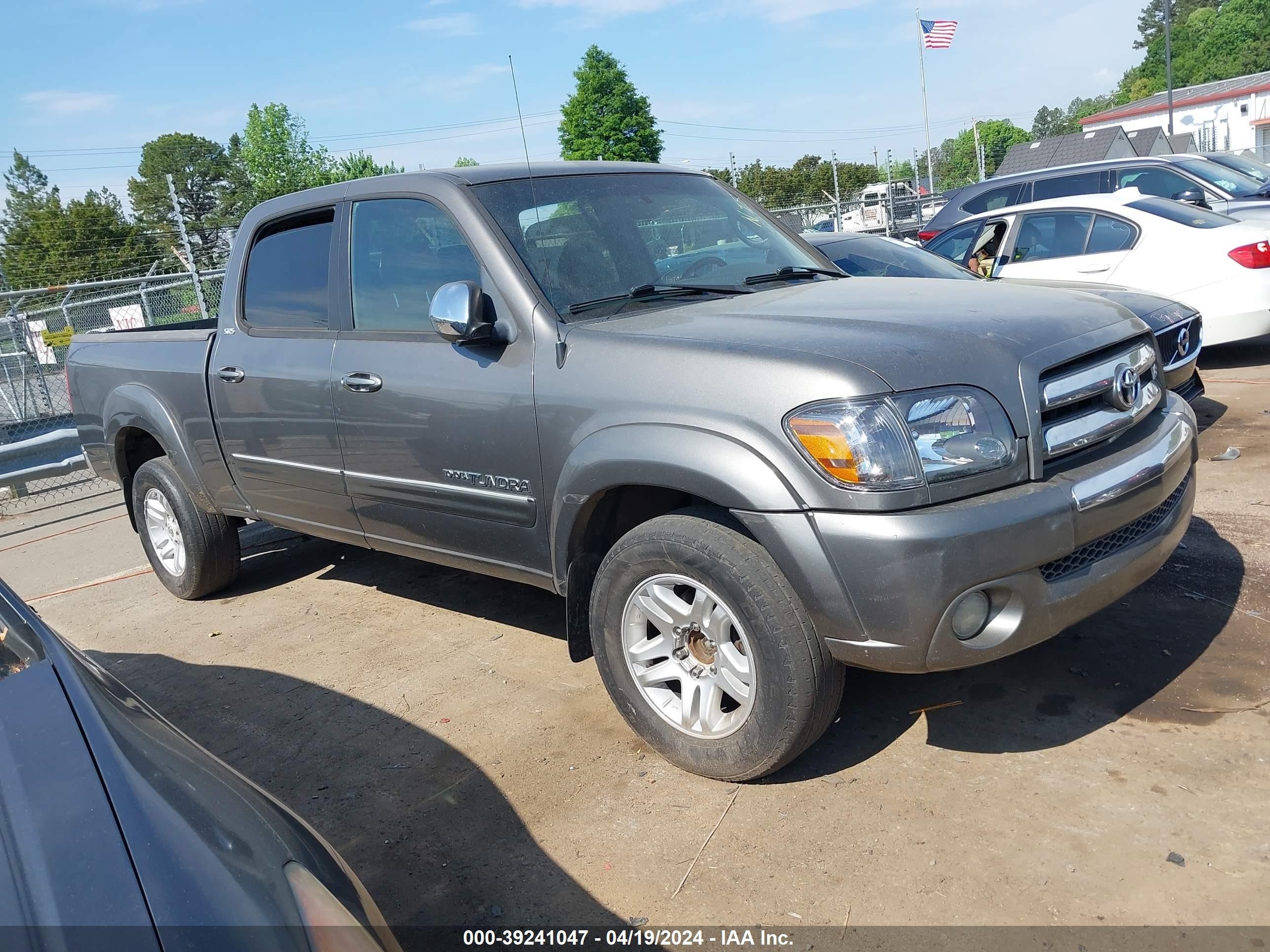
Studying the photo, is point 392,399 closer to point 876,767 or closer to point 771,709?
point 771,709

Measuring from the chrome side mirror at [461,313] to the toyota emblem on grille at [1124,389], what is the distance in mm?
1977

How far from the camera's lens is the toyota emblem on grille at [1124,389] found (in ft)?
9.75

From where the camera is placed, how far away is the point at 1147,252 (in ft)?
25.1

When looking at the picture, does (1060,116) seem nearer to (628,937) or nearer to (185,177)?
(185,177)

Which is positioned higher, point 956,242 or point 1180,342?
point 956,242

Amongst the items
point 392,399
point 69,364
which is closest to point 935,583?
point 392,399

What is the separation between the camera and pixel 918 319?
2.95m

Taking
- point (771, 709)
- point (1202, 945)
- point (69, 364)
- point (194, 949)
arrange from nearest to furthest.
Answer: point (194, 949) → point (1202, 945) → point (771, 709) → point (69, 364)

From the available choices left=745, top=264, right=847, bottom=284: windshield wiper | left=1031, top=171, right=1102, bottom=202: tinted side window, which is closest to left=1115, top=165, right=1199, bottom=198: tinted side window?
left=1031, top=171, right=1102, bottom=202: tinted side window

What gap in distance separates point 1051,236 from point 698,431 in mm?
6490

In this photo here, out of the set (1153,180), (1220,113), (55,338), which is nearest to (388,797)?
(1153,180)

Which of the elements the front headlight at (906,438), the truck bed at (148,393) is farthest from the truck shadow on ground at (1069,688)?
the truck bed at (148,393)

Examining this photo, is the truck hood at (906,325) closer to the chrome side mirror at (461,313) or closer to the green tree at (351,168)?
the chrome side mirror at (461,313)

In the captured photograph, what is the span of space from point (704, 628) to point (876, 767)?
2.30ft
